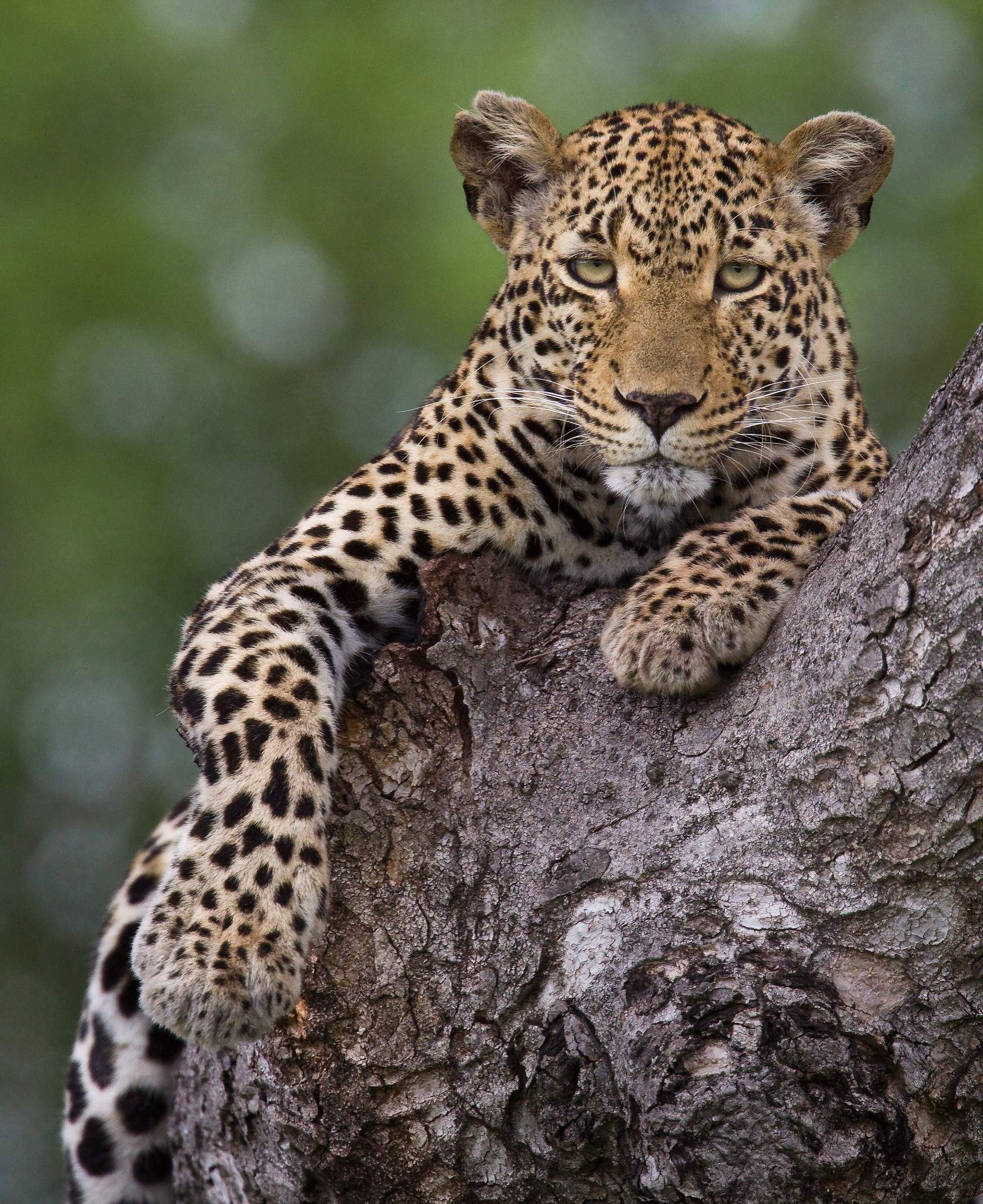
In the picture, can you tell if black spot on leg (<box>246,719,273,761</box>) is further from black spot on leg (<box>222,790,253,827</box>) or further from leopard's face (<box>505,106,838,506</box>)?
leopard's face (<box>505,106,838,506</box>)

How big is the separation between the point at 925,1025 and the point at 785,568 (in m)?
1.61

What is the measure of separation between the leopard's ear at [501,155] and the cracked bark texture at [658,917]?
78.0 inches

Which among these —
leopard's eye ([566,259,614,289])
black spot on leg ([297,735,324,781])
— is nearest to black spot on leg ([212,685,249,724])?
black spot on leg ([297,735,324,781])

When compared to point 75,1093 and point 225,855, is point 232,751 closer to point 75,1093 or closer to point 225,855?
point 225,855

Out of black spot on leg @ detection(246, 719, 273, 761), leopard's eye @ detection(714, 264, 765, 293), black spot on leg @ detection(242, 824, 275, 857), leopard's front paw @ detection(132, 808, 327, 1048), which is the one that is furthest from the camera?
leopard's eye @ detection(714, 264, 765, 293)

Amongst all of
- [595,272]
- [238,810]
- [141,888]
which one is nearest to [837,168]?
[595,272]

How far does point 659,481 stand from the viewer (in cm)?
609

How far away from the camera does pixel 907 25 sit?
16984 millimetres

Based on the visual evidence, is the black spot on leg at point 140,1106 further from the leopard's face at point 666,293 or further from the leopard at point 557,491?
the leopard's face at point 666,293

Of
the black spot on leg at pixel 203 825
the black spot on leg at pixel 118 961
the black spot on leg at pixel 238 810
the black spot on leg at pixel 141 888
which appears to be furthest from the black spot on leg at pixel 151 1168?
the black spot on leg at pixel 238 810

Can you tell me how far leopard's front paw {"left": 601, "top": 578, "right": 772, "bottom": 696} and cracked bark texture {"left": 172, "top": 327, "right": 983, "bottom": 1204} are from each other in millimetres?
97

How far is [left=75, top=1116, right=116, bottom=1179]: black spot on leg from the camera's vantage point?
6816mm

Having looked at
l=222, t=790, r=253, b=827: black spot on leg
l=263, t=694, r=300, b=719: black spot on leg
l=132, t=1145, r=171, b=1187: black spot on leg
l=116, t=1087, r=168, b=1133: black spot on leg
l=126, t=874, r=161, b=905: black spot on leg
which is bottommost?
l=132, t=1145, r=171, b=1187: black spot on leg

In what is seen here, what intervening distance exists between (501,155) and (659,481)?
1892mm
